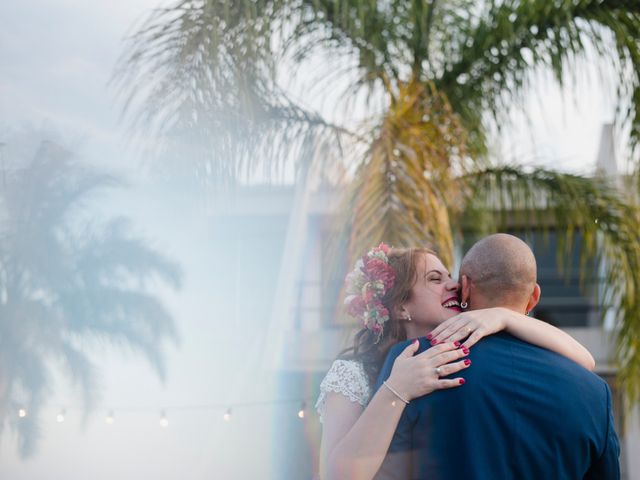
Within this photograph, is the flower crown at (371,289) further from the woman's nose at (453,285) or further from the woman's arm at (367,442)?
the woman's arm at (367,442)

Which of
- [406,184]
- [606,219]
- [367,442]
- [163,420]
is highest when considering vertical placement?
[406,184]

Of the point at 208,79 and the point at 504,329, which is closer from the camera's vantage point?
the point at 504,329

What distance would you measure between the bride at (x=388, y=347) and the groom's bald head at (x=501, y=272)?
0.07m

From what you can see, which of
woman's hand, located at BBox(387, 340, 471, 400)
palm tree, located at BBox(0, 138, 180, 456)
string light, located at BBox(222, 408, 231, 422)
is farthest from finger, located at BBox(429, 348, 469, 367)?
string light, located at BBox(222, 408, 231, 422)

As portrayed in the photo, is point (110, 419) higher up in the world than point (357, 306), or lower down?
lower down

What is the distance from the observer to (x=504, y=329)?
1.99m

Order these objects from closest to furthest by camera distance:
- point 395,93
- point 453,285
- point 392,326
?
point 453,285, point 392,326, point 395,93

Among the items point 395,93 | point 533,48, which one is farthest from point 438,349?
point 533,48

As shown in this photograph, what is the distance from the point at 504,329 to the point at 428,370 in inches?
9.1

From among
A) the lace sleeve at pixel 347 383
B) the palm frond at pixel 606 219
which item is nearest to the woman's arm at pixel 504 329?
the lace sleeve at pixel 347 383

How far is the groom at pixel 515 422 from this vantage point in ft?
6.16

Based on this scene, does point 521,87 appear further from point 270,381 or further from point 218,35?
point 270,381

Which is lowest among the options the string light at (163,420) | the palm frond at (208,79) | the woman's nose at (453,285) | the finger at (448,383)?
the string light at (163,420)

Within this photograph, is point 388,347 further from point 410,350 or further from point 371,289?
point 410,350
